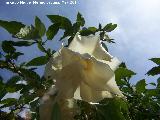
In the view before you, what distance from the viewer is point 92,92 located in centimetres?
106

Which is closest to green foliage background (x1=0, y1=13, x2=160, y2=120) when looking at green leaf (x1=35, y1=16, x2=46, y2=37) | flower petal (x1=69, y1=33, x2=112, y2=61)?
green leaf (x1=35, y1=16, x2=46, y2=37)

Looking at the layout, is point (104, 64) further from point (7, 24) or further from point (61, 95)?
point (7, 24)

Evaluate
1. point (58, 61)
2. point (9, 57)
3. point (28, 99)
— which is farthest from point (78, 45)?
point (9, 57)

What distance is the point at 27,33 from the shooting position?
133 centimetres

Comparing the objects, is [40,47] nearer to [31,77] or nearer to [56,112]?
[31,77]

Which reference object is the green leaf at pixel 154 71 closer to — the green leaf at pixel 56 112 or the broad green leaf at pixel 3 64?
the broad green leaf at pixel 3 64

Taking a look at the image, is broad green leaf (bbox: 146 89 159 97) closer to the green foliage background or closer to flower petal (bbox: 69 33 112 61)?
the green foliage background

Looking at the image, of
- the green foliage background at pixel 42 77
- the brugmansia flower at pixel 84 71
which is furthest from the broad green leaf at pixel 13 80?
the brugmansia flower at pixel 84 71

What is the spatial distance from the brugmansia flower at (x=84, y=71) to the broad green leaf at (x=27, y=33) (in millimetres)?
295

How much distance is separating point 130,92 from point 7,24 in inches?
34.2

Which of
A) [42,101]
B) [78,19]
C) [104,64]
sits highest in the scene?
[78,19]

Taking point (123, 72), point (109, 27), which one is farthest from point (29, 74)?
point (109, 27)

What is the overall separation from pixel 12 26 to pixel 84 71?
1.33ft

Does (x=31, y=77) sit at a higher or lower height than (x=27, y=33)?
lower
